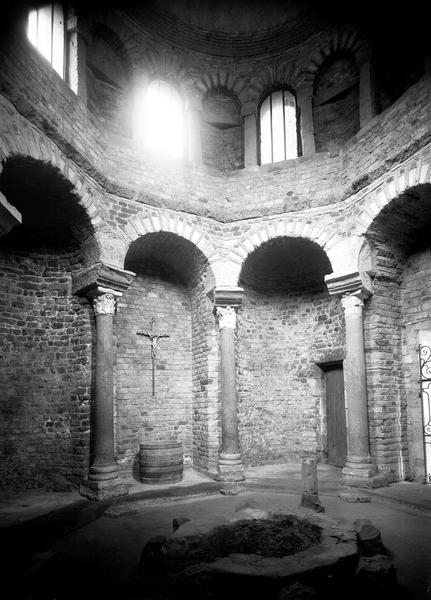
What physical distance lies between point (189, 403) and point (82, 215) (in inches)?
180

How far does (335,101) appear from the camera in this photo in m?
10.7

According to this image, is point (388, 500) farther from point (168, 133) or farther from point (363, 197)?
point (168, 133)

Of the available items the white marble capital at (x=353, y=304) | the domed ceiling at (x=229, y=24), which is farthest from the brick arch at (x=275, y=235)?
the domed ceiling at (x=229, y=24)

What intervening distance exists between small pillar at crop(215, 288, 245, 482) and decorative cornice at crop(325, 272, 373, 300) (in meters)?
1.80

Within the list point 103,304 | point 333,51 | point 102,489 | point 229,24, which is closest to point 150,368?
point 103,304

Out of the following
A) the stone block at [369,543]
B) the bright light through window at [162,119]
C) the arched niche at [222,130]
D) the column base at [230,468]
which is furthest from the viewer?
the arched niche at [222,130]

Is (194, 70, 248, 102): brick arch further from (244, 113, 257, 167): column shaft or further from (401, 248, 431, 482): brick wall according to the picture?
(401, 248, 431, 482): brick wall

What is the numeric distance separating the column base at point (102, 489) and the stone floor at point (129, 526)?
18cm

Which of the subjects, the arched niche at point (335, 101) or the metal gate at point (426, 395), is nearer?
the metal gate at point (426, 395)

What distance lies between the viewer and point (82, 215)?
7586 mm

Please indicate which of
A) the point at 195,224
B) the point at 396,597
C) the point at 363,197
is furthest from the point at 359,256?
the point at 396,597

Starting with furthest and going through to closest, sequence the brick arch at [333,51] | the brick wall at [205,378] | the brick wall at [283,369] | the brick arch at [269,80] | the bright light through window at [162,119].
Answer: the brick arch at [269,80]
the bright light through window at [162,119]
the brick arch at [333,51]
the brick wall at [283,369]
the brick wall at [205,378]

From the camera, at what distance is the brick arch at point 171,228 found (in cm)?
835

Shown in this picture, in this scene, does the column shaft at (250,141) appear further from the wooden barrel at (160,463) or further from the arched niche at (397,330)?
the wooden barrel at (160,463)
